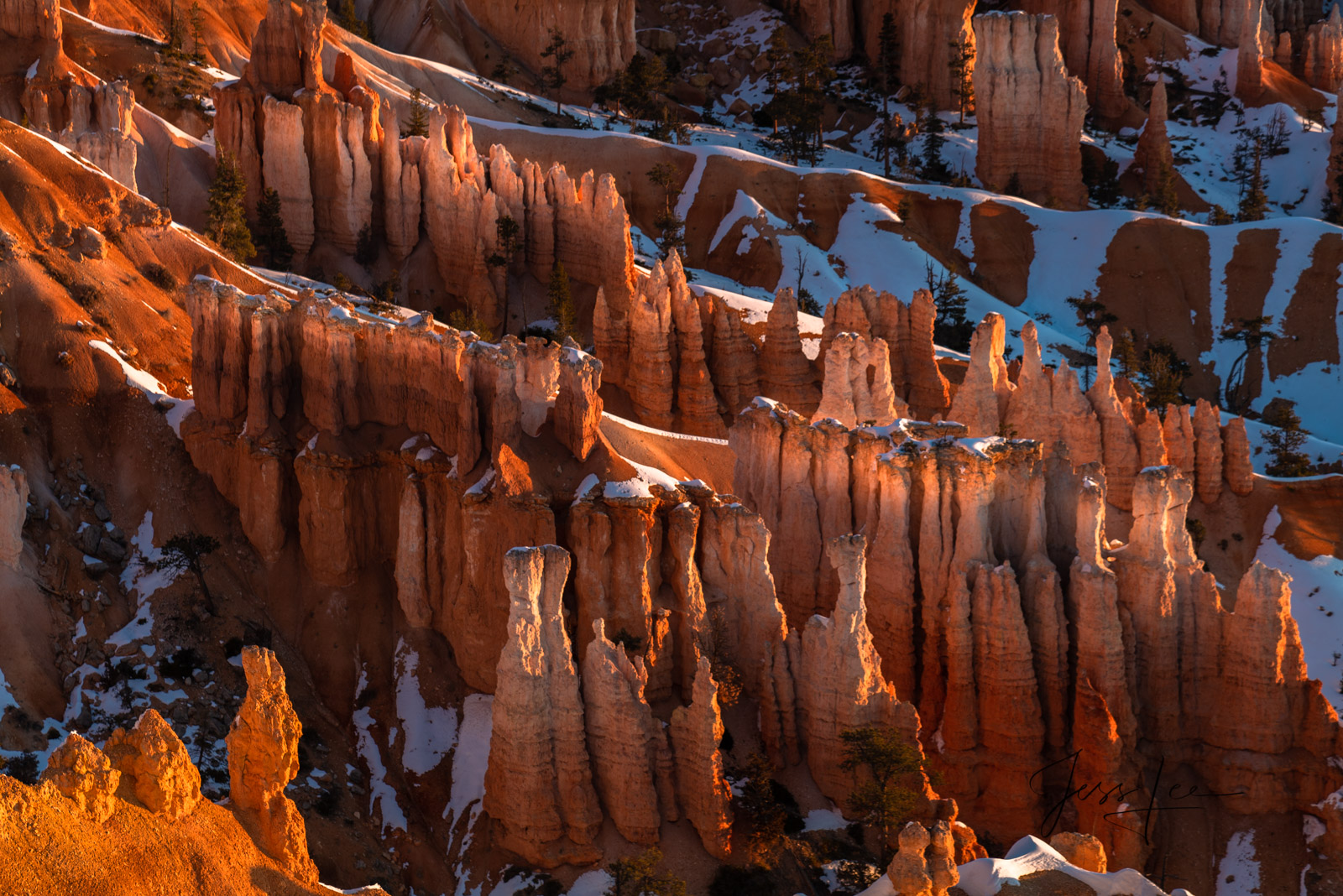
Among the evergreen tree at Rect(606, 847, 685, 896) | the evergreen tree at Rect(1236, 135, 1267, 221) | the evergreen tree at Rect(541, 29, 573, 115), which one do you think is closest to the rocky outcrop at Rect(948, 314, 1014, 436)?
the evergreen tree at Rect(606, 847, 685, 896)

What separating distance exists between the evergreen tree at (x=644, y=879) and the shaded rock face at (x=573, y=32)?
9598cm

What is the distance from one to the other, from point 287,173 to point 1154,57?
9437 cm

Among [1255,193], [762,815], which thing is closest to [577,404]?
[762,815]

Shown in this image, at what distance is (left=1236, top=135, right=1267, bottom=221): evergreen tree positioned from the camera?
107312 millimetres

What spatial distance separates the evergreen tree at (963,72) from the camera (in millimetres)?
123562

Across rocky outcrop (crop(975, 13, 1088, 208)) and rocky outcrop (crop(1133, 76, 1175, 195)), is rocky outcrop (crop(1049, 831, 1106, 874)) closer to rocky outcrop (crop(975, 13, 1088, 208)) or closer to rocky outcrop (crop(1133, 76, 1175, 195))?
rocky outcrop (crop(975, 13, 1088, 208))

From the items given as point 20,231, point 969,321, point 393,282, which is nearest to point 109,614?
point 20,231

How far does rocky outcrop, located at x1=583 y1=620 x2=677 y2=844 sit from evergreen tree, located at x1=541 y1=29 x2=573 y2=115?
87198mm

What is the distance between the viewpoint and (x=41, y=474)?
46.3 m

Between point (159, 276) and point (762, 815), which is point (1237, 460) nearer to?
point (762, 815)

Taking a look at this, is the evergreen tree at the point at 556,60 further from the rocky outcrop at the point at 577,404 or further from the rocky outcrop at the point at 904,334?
the rocky outcrop at the point at 577,404

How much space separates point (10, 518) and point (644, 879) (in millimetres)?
20598

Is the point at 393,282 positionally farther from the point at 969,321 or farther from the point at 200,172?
the point at 969,321

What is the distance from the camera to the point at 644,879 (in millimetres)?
35188
